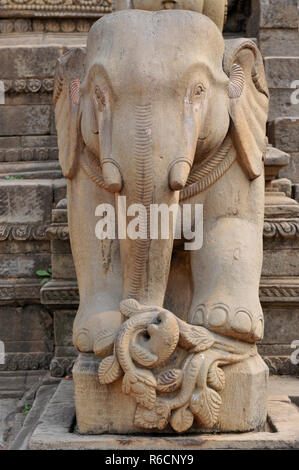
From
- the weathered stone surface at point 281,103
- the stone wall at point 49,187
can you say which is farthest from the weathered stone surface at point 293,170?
the weathered stone surface at point 281,103

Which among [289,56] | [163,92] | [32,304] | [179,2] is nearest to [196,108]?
[163,92]

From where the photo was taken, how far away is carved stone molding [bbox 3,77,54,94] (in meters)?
4.34

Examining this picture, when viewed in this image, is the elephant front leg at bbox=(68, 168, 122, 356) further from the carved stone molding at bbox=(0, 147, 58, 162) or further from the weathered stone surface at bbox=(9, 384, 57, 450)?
the carved stone molding at bbox=(0, 147, 58, 162)

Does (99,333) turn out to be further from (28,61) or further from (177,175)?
(28,61)

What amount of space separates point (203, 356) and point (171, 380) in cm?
14

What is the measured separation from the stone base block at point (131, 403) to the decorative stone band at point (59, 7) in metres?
2.95

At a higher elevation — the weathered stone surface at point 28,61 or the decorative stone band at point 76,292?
the weathered stone surface at point 28,61

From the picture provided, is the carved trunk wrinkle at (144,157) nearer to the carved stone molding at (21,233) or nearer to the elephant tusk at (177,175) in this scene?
the elephant tusk at (177,175)

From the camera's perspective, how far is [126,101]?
91.8 inches

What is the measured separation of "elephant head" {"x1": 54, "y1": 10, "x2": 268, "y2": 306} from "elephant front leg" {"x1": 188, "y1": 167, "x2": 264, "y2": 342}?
0.16 metres

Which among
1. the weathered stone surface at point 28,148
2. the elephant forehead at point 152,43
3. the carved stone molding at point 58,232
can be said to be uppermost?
the elephant forehead at point 152,43

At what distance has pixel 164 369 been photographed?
2381 mm

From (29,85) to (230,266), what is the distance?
2303 mm

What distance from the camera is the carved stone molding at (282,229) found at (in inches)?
131
